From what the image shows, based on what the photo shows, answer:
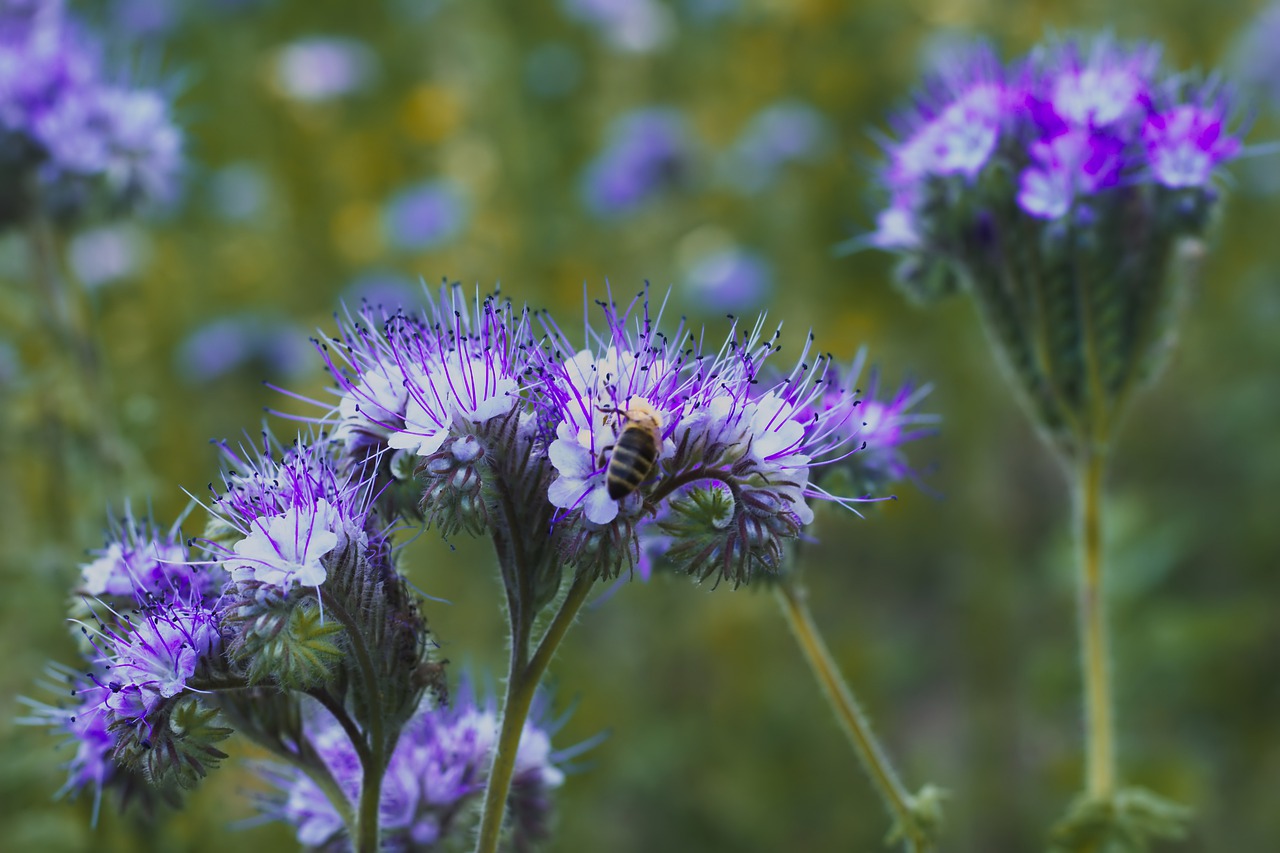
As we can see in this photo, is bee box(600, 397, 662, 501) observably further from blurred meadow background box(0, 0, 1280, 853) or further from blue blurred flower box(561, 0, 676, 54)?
blue blurred flower box(561, 0, 676, 54)

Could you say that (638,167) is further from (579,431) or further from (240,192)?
(579,431)

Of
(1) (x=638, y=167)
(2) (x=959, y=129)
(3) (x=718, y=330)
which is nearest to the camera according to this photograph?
(2) (x=959, y=129)

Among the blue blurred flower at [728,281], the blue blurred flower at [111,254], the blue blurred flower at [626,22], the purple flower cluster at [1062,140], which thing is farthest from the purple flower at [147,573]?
the blue blurred flower at [626,22]

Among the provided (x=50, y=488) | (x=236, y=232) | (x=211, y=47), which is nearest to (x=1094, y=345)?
(x=50, y=488)

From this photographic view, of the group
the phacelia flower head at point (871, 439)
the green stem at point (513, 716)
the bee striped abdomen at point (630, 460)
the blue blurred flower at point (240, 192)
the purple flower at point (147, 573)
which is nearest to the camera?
the bee striped abdomen at point (630, 460)

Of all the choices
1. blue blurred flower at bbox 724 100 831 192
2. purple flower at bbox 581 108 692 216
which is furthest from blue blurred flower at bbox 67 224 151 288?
blue blurred flower at bbox 724 100 831 192

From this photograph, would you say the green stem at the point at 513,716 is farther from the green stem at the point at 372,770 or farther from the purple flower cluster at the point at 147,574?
the purple flower cluster at the point at 147,574

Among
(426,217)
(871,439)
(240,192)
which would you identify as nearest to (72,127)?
(871,439)
